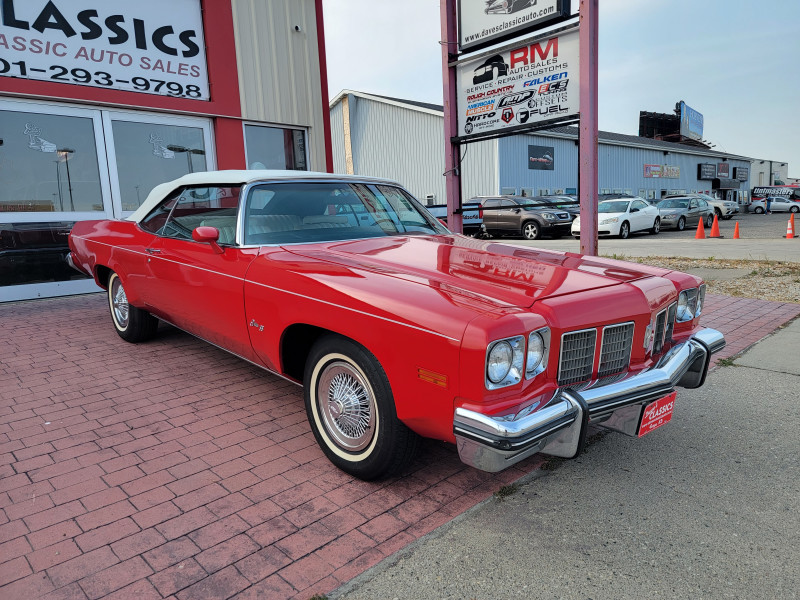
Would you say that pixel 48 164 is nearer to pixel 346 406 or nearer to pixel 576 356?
pixel 346 406

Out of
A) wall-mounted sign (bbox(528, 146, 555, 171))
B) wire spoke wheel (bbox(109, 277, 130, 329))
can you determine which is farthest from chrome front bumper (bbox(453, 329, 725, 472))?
wall-mounted sign (bbox(528, 146, 555, 171))

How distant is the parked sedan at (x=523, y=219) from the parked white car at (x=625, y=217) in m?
0.65

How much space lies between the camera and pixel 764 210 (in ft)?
137

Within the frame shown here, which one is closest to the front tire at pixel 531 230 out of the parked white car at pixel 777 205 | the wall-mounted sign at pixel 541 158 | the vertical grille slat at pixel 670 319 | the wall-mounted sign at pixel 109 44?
the wall-mounted sign at pixel 541 158

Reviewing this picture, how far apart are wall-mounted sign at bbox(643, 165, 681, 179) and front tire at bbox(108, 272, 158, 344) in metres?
38.4

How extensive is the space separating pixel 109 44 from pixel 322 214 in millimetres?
5827

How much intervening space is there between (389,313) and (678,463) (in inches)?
69.9

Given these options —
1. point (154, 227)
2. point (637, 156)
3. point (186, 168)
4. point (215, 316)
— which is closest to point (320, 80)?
point (186, 168)

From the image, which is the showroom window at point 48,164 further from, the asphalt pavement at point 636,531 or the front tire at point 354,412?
the asphalt pavement at point 636,531

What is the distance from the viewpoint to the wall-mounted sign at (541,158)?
26.6 meters

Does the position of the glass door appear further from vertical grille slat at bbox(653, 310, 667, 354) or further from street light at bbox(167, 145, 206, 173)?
vertical grille slat at bbox(653, 310, 667, 354)

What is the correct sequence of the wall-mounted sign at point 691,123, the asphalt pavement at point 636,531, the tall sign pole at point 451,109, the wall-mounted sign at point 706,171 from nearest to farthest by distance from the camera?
the asphalt pavement at point 636,531
the tall sign pole at point 451,109
the wall-mounted sign at point 706,171
the wall-mounted sign at point 691,123

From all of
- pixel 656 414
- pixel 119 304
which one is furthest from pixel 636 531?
pixel 119 304

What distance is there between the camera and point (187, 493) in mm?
2611
